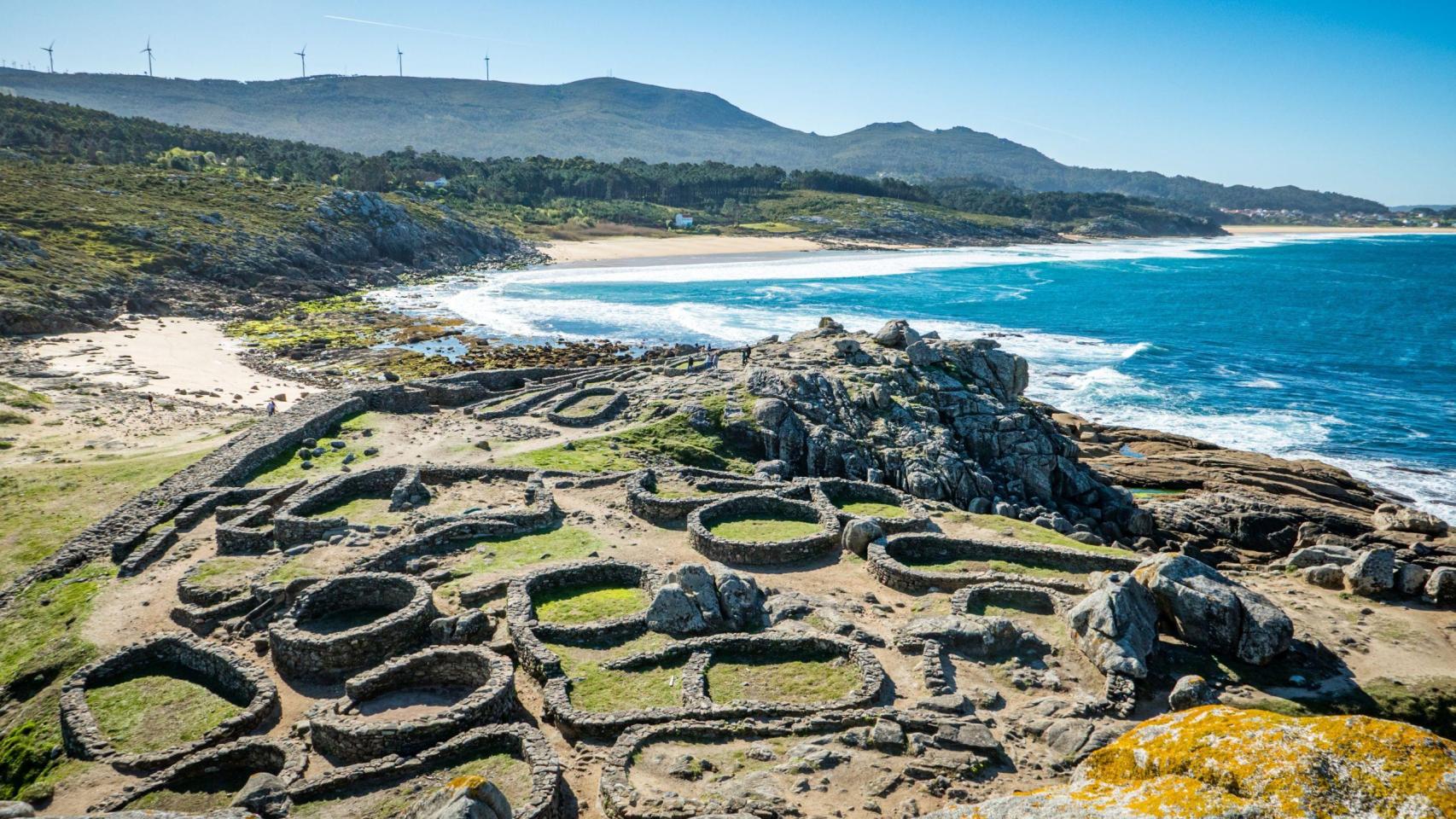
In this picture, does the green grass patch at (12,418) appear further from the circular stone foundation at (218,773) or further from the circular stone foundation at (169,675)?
the circular stone foundation at (218,773)

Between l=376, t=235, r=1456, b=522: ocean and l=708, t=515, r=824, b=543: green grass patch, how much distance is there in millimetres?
31668

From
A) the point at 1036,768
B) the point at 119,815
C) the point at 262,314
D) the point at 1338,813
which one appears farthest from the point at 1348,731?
the point at 262,314

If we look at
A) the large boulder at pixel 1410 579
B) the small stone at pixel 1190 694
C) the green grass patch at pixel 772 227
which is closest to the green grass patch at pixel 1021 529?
the large boulder at pixel 1410 579

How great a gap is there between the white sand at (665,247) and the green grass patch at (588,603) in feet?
369

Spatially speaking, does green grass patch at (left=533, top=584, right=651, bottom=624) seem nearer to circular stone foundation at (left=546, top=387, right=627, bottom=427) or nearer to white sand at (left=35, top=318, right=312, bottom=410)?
circular stone foundation at (left=546, top=387, right=627, bottom=427)

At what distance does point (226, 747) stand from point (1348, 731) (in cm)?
1715

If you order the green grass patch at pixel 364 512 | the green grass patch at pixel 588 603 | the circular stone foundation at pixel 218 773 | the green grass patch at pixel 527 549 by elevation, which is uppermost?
the green grass patch at pixel 527 549

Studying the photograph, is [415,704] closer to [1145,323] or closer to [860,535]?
[860,535]

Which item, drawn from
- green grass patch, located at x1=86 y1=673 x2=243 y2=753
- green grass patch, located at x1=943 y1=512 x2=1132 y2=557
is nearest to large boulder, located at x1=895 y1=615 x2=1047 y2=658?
green grass patch, located at x1=943 y1=512 x2=1132 y2=557

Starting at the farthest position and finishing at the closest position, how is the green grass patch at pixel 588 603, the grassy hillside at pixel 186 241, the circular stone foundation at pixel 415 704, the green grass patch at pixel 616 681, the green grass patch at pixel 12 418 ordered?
A: the grassy hillside at pixel 186 241 → the green grass patch at pixel 12 418 → the green grass patch at pixel 588 603 → the green grass patch at pixel 616 681 → the circular stone foundation at pixel 415 704

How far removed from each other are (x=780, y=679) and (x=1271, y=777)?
11508 mm

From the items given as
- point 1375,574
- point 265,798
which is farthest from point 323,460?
point 1375,574

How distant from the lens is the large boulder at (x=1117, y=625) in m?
18.1

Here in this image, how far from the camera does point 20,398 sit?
136 feet
